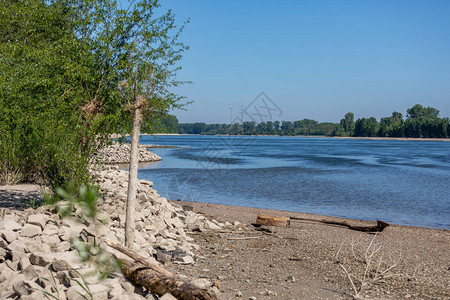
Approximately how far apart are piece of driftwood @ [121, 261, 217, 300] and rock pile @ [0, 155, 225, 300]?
0.12m

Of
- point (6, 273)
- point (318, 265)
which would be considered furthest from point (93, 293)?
point (318, 265)

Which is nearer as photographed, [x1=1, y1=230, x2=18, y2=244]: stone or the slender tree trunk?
[x1=1, y1=230, x2=18, y2=244]: stone

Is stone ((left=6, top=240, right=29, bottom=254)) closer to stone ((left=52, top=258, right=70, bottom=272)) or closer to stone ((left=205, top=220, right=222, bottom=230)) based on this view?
stone ((left=52, top=258, right=70, bottom=272))

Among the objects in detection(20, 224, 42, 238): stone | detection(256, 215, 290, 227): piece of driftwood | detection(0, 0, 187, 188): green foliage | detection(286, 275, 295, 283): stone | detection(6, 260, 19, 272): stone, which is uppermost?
detection(0, 0, 187, 188): green foliage

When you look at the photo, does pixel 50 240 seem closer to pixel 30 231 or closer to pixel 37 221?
pixel 30 231

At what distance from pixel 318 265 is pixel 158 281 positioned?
421 cm

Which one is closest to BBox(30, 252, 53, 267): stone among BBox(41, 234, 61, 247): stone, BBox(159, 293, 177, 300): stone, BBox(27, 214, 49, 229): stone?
BBox(41, 234, 61, 247): stone

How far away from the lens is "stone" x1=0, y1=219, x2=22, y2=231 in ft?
22.3

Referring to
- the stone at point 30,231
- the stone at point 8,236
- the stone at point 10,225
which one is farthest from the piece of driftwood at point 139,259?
the stone at point 10,225

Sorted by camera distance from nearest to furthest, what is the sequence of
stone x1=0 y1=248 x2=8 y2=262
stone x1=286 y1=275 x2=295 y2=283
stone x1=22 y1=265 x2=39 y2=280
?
stone x1=22 y1=265 x2=39 y2=280, stone x1=0 y1=248 x2=8 y2=262, stone x1=286 y1=275 x2=295 y2=283

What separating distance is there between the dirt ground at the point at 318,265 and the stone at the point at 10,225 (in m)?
2.98

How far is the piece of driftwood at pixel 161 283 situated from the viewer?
508 centimetres

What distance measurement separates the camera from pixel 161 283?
213 inches

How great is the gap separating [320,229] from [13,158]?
10.7 metres
